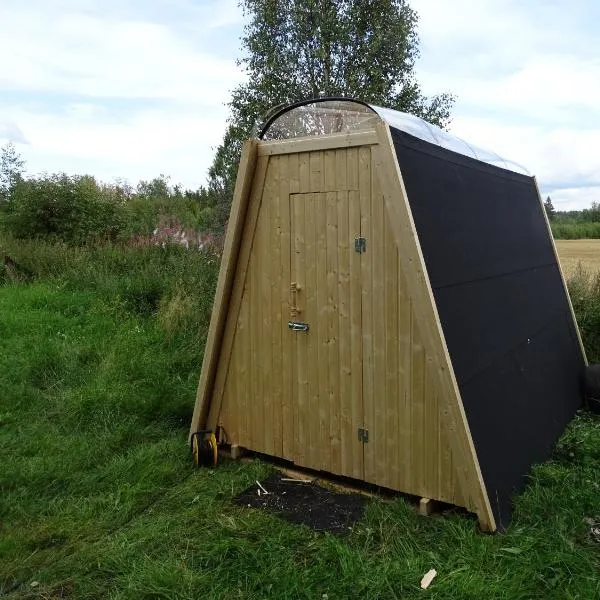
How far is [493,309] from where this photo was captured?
4.25 m

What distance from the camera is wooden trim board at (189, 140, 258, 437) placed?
14.2 ft

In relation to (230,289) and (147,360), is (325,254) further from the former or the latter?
(147,360)

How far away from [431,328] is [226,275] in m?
1.79

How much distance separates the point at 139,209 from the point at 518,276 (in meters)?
16.6

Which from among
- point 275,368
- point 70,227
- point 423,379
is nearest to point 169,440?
point 275,368

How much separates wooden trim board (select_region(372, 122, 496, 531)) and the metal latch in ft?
3.20

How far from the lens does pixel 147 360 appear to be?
6516 mm

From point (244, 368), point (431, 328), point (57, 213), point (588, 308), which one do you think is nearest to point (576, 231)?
point (588, 308)

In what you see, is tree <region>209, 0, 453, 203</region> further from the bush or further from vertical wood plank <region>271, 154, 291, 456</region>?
vertical wood plank <region>271, 154, 291, 456</region>

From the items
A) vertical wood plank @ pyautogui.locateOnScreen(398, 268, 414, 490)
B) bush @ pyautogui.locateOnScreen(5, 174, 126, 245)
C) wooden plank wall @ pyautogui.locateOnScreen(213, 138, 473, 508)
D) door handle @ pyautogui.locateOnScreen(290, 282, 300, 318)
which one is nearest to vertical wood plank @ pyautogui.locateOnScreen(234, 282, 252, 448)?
wooden plank wall @ pyautogui.locateOnScreen(213, 138, 473, 508)

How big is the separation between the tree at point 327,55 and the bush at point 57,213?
13.0 feet

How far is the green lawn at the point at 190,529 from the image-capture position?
300 cm

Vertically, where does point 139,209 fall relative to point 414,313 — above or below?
above

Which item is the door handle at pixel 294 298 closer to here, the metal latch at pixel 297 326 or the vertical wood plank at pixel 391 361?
the metal latch at pixel 297 326
